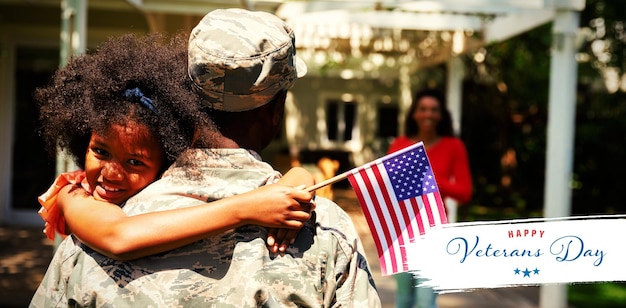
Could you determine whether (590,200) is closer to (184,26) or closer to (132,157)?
(184,26)

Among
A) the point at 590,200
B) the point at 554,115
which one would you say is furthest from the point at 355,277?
the point at 590,200

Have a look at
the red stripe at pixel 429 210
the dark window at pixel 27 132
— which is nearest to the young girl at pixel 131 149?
the red stripe at pixel 429 210

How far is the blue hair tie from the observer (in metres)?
1.42

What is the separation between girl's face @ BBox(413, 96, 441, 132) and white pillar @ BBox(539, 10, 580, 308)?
185cm

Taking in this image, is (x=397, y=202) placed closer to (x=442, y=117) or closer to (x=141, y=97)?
(x=141, y=97)

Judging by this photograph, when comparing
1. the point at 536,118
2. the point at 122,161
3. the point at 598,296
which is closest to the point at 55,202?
the point at 122,161

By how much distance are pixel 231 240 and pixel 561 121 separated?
4798mm

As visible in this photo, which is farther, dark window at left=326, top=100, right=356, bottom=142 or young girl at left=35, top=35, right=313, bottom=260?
dark window at left=326, top=100, right=356, bottom=142

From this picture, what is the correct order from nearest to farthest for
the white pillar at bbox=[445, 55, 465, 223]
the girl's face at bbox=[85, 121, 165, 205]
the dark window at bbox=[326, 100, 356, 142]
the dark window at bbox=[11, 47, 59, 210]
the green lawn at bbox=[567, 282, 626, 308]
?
the girl's face at bbox=[85, 121, 165, 205] < the green lawn at bbox=[567, 282, 626, 308] < the white pillar at bbox=[445, 55, 465, 223] < the dark window at bbox=[11, 47, 59, 210] < the dark window at bbox=[326, 100, 356, 142]

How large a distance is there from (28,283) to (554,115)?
15.9 ft

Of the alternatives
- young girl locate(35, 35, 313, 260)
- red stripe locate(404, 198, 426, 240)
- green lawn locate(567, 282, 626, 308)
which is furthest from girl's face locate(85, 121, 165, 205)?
green lawn locate(567, 282, 626, 308)

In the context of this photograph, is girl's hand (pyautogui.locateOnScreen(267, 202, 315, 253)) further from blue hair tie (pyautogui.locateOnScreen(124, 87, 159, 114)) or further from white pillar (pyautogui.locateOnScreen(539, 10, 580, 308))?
white pillar (pyautogui.locateOnScreen(539, 10, 580, 308))

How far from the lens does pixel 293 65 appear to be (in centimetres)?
142

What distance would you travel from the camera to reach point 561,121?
5.59 metres
